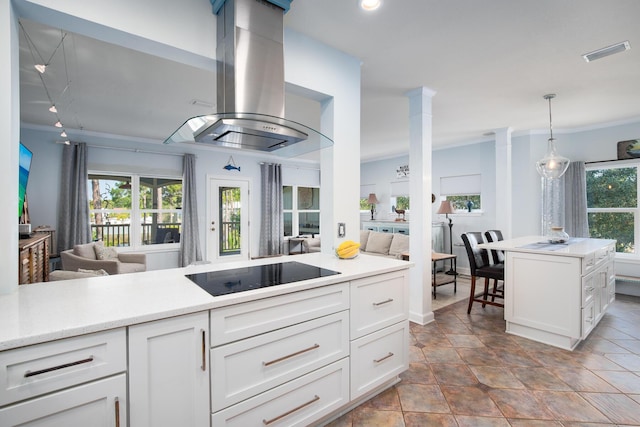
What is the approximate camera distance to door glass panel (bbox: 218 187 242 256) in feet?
20.9

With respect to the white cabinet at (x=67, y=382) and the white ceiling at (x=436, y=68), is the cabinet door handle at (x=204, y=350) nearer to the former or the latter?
the white cabinet at (x=67, y=382)

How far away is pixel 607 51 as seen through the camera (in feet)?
8.08

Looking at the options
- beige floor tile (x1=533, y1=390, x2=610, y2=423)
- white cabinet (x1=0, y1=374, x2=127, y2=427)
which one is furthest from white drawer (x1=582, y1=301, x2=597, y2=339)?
white cabinet (x1=0, y1=374, x2=127, y2=427)

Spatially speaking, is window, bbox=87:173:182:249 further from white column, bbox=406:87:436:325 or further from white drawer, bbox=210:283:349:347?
white drawer, bbox=210:283:349:347

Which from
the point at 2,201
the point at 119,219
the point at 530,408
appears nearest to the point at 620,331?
the point at 530,408

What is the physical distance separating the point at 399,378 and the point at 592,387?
1.31 meters

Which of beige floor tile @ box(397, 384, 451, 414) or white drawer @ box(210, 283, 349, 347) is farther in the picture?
beige floor tile @ box(397, 384, 451, 414)

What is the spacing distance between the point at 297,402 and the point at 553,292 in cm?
254

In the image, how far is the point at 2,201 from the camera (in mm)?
1264

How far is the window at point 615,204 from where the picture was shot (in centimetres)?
430

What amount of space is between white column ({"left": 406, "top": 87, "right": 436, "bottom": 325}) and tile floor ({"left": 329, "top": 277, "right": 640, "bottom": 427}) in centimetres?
27

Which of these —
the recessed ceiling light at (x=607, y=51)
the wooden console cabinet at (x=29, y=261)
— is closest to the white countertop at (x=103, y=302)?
the wooden console cabinet at (x=29, y=261)

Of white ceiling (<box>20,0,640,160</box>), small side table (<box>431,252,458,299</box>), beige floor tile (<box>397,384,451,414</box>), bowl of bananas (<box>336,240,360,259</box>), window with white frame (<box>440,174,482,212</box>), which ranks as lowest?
beige floor tile (<box>397,384,451,414</box>)

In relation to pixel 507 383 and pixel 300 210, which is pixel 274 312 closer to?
pixel 507 383
